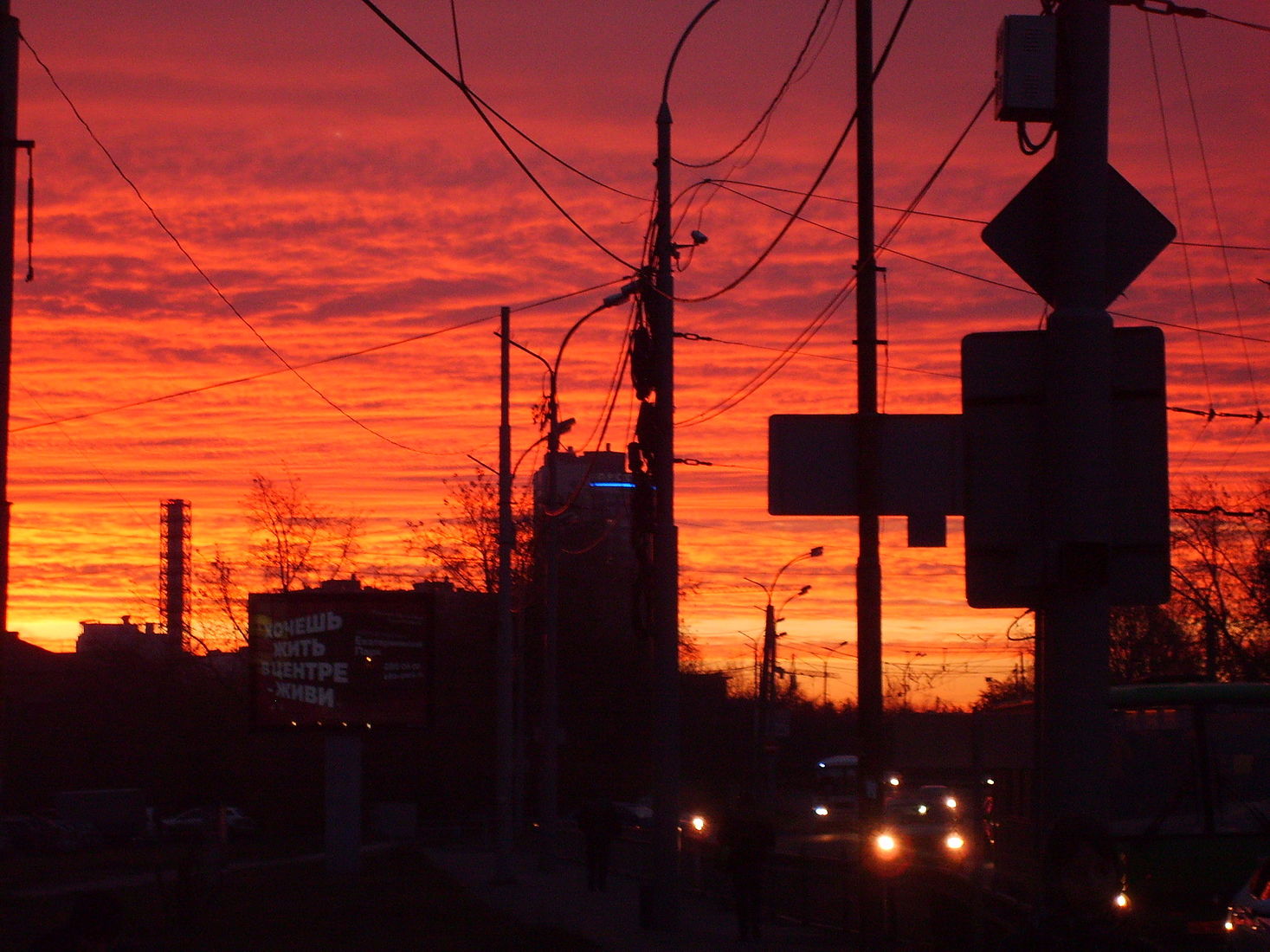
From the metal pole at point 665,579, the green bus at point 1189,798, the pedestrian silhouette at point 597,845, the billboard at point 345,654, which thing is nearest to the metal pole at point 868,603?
the green bus at point 1189,798

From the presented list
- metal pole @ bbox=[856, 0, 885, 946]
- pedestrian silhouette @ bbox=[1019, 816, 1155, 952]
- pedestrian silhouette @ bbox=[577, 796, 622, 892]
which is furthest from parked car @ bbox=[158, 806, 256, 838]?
pedestrian silhouette @ bbox=[1019, 816, 1155, 952]

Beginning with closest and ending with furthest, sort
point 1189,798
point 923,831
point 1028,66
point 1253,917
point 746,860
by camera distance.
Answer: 1. point 1028,66
2. point 1253,917
3. point 1189,798
4. point 746,860
5. point 923,831

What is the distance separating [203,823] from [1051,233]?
6710cm

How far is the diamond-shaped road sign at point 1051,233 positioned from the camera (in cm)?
602

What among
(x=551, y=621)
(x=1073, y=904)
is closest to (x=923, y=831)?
(x=551, y=621)

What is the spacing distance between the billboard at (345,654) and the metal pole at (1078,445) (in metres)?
31.7

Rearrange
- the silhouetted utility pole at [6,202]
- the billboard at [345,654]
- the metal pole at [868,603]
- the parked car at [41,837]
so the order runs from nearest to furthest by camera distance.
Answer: the silhouetted utility pole at [6,202] → the metal pole at [868,603] → the billboard at [345,654] → the parked car at [41,837]

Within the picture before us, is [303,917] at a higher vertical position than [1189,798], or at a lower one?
lower

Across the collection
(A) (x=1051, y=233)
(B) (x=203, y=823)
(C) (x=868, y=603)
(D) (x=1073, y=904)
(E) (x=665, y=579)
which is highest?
(A) (x=1051, y=233)

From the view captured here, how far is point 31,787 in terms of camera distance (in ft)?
238

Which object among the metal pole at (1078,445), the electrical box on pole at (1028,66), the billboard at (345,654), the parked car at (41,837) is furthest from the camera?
the parked car at (41,837)

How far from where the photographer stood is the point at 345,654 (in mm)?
36688

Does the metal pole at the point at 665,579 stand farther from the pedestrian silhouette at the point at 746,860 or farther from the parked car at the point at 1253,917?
the parked car at the point at 1253,917

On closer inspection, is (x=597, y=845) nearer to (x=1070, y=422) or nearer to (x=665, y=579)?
(x=665, y=579)
